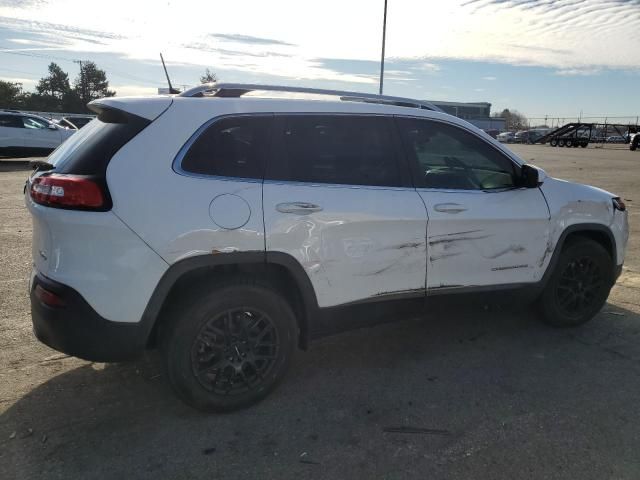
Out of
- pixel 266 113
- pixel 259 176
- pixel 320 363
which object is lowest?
pixel 320 363

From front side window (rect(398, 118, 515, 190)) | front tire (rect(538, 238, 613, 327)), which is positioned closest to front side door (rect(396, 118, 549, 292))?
front side window (rect(398, 118, 515, 190))

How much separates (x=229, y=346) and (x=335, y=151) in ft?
4.50

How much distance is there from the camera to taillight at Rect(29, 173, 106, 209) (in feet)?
8.93

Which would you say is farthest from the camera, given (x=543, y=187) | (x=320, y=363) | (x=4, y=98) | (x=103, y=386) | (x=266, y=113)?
(x=4, y=98)

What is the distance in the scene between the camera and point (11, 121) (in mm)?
18281

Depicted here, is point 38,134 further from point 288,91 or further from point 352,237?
point 352,237

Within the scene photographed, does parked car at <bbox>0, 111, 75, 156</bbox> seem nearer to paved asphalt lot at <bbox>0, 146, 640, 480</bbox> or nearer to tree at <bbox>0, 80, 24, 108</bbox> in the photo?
paved asphalt lot at <bbox>0, 146, 640, 480</bbox>

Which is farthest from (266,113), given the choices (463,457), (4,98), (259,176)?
(4,98)

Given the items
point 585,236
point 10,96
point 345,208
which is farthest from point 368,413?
point 10,96

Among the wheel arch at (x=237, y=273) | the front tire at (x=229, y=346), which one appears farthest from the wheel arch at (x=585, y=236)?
the front tire at (x=229, y=346)

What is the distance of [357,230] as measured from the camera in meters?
3.32

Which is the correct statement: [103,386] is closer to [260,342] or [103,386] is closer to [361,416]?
[260,342]

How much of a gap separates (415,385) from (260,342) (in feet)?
3.64

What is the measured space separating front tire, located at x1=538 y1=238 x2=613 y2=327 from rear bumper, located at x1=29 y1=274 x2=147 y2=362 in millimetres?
3258
